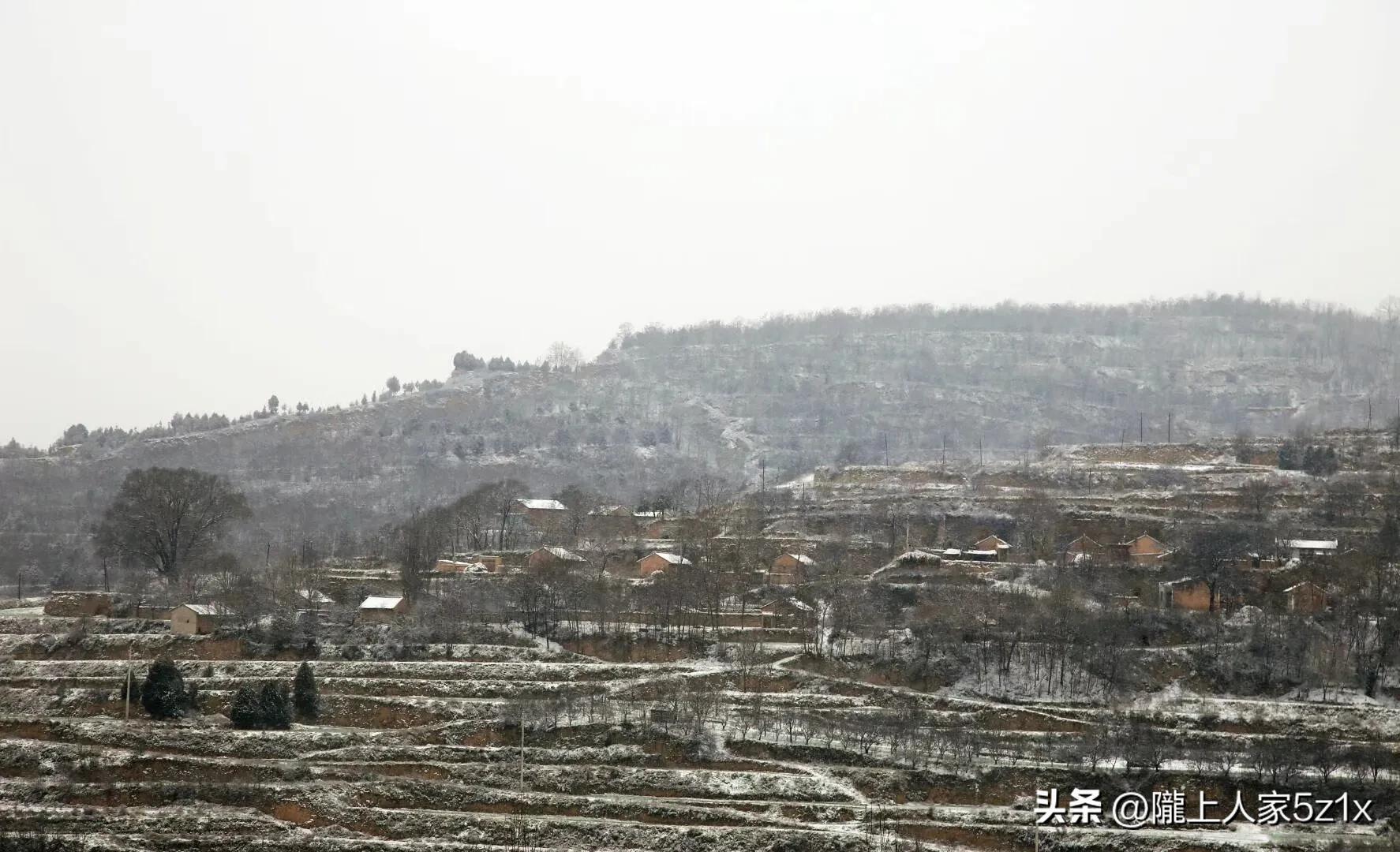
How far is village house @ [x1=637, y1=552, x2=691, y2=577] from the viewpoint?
58219 mm

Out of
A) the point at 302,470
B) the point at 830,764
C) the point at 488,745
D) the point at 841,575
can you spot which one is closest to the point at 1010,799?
the point at 830,764

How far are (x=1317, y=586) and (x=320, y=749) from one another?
111 feet

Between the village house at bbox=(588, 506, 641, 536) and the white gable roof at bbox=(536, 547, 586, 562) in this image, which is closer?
the white gable roof at bbox=(536, 547, 586, 562)

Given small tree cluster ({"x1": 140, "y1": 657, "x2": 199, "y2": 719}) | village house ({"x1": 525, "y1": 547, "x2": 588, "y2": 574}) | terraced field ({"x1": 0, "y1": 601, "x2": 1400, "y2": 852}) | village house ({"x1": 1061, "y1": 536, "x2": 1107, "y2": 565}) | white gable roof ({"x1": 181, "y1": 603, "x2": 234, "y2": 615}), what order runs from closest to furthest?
terraced field ({"x1": 0, "y1": 601, "x2": 1400, "y2": 852}), small tree cluster ({"x1": 140, "y1": 657, "x2": 199, "y2": 719}), white gable roof ({"x1": 181, "y1": 603, "x2": 234, "y2": 615}), village house ({"x1": 1061, "y1": 536, "x2": 1107, "y2": 565}), village house ({"x1": 525, "y1": 547, "x2": 588, "y2": 574})

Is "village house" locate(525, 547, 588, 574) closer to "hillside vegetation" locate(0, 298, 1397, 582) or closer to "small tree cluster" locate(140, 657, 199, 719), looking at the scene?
"small tree cluster" locate(140, 657, 199, 719)

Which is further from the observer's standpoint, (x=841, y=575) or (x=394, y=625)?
(x=841, y=575)

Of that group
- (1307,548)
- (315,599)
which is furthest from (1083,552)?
(315,599)

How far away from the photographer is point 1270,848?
30.7 metres

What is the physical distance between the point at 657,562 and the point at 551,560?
446 cm

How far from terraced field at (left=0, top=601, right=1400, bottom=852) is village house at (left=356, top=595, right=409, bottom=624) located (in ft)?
14.7

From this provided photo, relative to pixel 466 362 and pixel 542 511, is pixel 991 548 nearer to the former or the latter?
pixel 542 511

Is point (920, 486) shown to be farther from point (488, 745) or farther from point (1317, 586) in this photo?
point (488, 745)

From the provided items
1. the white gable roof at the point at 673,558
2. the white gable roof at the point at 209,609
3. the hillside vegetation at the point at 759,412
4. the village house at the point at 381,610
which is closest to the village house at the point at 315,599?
the village house at the point at 381,610

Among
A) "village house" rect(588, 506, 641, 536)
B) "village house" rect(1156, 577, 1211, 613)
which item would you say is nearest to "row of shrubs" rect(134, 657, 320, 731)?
"village house" rect(588, 506, 641, 536)
